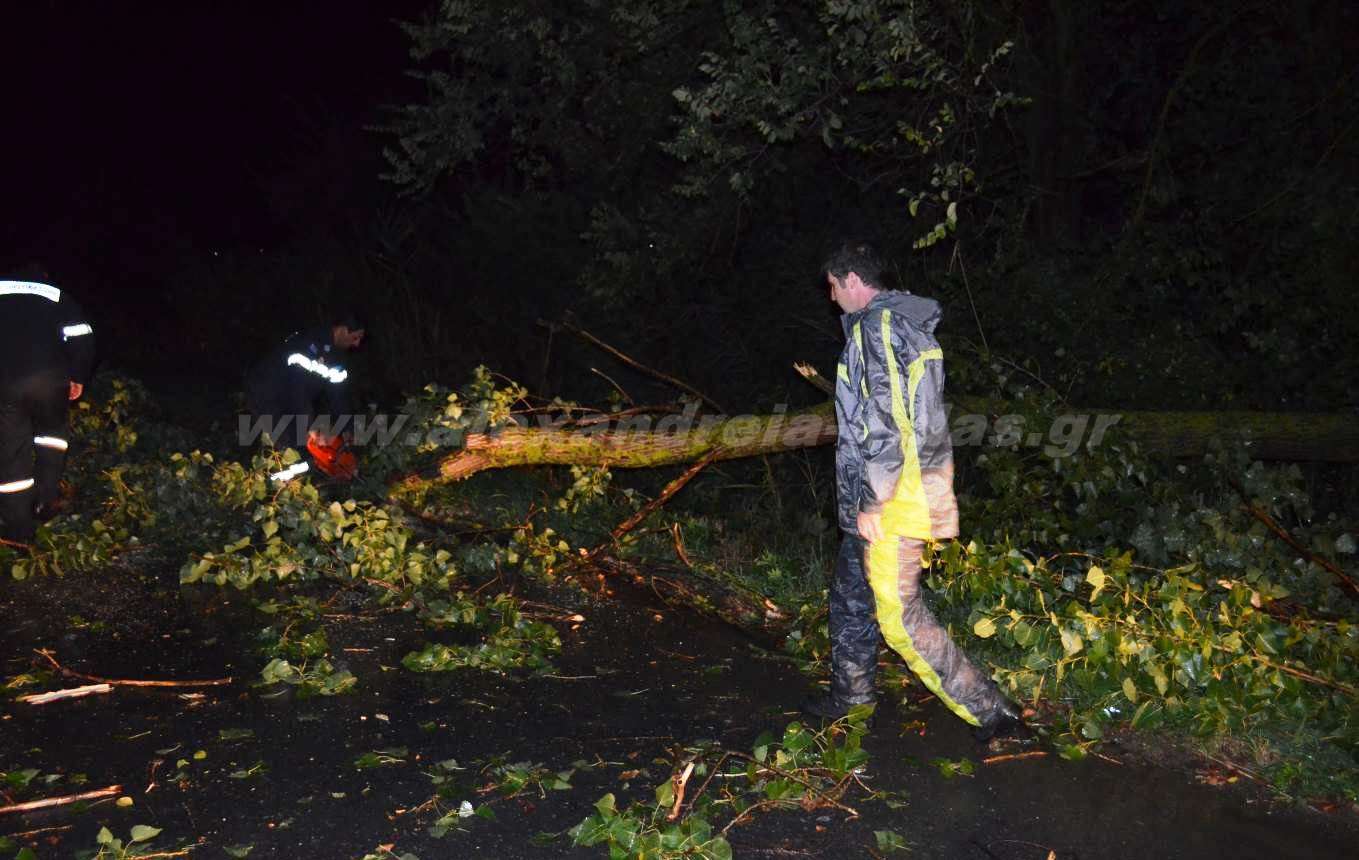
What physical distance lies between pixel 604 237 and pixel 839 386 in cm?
588

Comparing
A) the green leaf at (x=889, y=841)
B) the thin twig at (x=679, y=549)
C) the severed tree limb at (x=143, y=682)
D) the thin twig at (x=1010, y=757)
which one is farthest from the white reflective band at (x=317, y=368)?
the green leaf at (x=889, y=841)

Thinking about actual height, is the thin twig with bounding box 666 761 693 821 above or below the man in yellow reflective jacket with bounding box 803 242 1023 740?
below

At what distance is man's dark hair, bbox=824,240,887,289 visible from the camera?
416 cm

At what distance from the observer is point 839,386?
4.17m

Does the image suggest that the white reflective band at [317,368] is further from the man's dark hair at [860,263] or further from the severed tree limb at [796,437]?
the man's dark hair at [860,263]

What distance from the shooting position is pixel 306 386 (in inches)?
311

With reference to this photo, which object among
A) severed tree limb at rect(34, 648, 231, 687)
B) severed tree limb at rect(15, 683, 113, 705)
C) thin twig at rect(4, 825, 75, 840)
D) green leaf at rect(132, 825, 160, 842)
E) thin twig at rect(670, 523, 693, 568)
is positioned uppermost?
thin twig at rect(670, 523, 693, 568)

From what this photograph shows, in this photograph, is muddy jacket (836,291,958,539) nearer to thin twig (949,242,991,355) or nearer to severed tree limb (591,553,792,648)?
severed tree limb (591,553,792,648)

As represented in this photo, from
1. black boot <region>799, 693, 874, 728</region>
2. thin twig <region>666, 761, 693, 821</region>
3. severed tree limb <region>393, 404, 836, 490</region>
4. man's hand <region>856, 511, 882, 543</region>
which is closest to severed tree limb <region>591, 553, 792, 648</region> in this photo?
severed tree limb <region>393, 404, 836, 490</region>

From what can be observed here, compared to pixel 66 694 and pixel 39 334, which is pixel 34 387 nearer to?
pixel 39 334

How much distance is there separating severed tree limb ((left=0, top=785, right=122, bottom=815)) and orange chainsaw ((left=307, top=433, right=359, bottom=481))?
4.20m

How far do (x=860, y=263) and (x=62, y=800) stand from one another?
3.15m

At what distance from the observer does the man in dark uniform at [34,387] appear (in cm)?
691

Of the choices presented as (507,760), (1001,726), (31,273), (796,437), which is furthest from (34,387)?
(1001,726)
